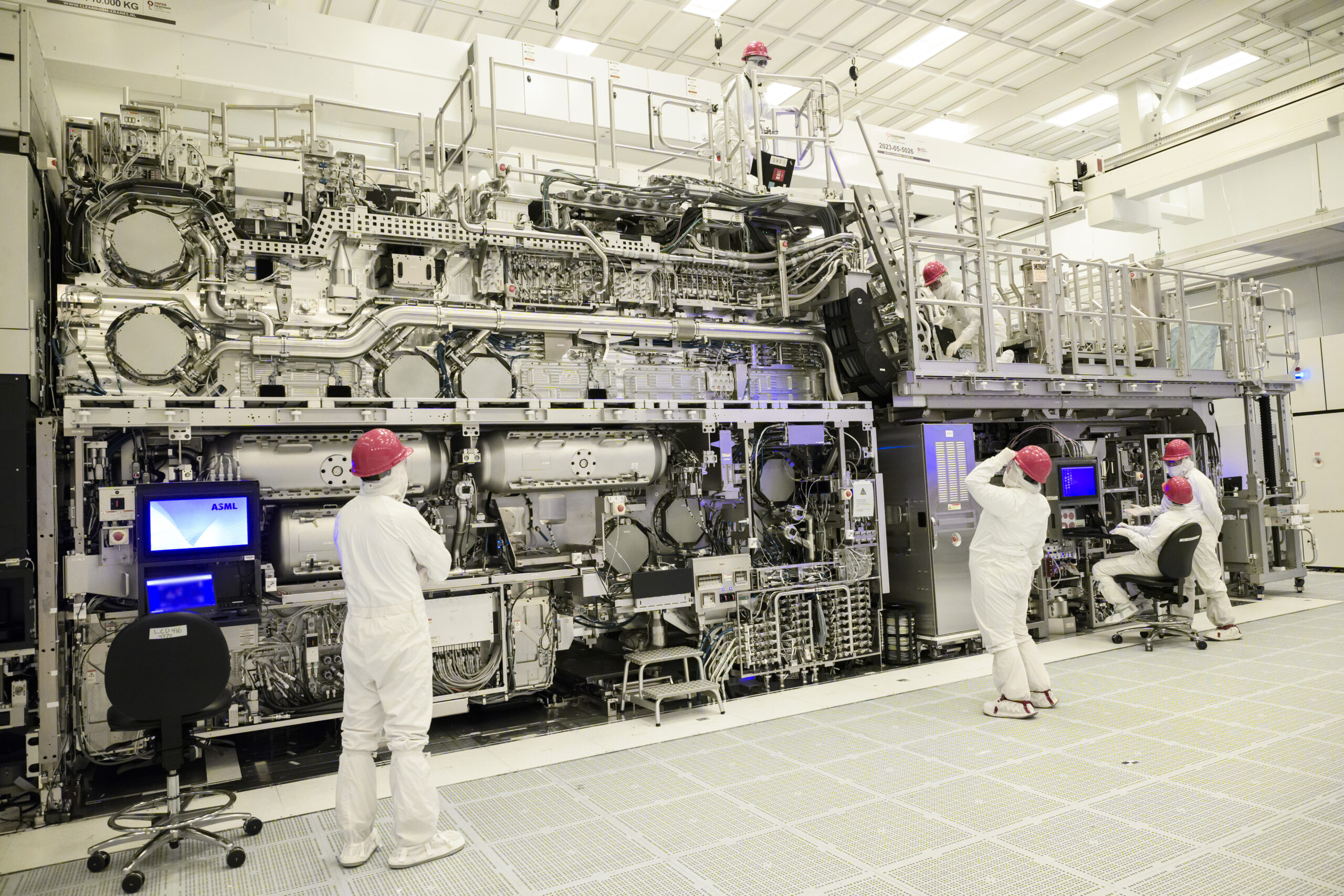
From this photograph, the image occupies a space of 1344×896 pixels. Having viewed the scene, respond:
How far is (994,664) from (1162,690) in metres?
1.32

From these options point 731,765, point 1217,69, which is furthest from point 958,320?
point 1217,69

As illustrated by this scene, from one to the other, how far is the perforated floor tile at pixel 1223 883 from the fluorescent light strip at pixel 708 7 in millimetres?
8370

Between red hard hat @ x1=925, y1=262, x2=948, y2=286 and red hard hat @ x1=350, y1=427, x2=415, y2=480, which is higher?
red hard hat @ x1=925, y1=262, x2=948, y2=286

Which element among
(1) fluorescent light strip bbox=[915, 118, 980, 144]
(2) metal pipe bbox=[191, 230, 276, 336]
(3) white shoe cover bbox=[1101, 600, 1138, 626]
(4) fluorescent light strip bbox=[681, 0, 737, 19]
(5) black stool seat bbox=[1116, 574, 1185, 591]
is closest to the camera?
(2) metal pipe bbox=[191, 230, 276, 336]

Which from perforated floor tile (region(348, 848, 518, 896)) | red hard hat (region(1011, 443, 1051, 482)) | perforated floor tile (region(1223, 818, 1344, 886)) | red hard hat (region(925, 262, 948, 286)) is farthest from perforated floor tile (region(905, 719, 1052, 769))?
red hard hat (region(925, 262, 948, 286))

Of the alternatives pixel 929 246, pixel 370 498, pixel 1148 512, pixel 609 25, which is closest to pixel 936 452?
pixel 929 246

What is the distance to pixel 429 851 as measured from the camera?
364cm

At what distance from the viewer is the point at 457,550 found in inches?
239

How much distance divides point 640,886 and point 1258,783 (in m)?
2.99

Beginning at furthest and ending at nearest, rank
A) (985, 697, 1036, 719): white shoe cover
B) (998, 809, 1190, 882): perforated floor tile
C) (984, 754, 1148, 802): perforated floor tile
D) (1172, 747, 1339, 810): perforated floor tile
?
(985, 697, 1036, 719): white shoe cover, (984, 754, 1148, 802): perforated floor tile, (1172, 747, 1339, 810): perforated floor tile, (998, 809, 1190, 882): perforated floor tile

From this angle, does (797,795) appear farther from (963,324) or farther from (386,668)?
(963,324)

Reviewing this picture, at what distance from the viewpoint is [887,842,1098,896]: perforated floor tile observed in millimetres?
3090

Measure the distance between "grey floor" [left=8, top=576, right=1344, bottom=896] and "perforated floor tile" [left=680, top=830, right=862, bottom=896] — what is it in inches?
Result: 0.4

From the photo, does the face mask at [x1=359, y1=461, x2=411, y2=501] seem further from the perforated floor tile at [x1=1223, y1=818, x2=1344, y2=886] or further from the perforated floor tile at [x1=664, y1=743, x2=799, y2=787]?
the perforated floor tile at [x1=1223, y1=818, x2=1344, y2=886]
